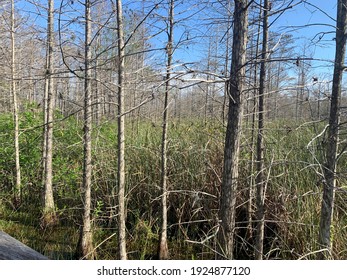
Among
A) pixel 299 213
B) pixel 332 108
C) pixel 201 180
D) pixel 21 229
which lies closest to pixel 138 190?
pixel 201 180

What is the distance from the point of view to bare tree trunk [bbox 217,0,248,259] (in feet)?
5.72

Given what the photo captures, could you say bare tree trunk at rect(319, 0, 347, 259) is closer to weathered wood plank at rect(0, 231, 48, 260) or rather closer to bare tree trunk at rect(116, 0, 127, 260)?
bare tree trunk at rect(116, 0, 127, 260)

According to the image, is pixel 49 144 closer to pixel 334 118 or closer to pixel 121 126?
pixel 121 126

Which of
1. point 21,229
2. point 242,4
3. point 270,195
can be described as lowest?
point 21,229

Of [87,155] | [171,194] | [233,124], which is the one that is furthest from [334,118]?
[171,194]

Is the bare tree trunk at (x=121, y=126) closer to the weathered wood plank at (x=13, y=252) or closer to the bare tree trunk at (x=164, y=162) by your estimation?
the bare tree trunk at (x=164, y=162)

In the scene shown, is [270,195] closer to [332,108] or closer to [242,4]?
[332,108]

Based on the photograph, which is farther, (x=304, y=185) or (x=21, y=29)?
(x=21, y=29)

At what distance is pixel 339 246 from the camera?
9.21ft

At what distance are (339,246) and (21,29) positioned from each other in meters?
6.30

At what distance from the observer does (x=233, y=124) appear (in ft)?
5.87

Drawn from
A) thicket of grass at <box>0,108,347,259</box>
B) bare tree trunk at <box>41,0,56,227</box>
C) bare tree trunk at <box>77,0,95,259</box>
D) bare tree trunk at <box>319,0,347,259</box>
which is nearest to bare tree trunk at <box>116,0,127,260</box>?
thicket of grass at <box>0,108,347,259</box>

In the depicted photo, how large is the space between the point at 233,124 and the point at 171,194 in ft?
9.43

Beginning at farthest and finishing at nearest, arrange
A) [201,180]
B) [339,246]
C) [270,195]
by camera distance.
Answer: [201,180] → [270,195] → [339,246]
